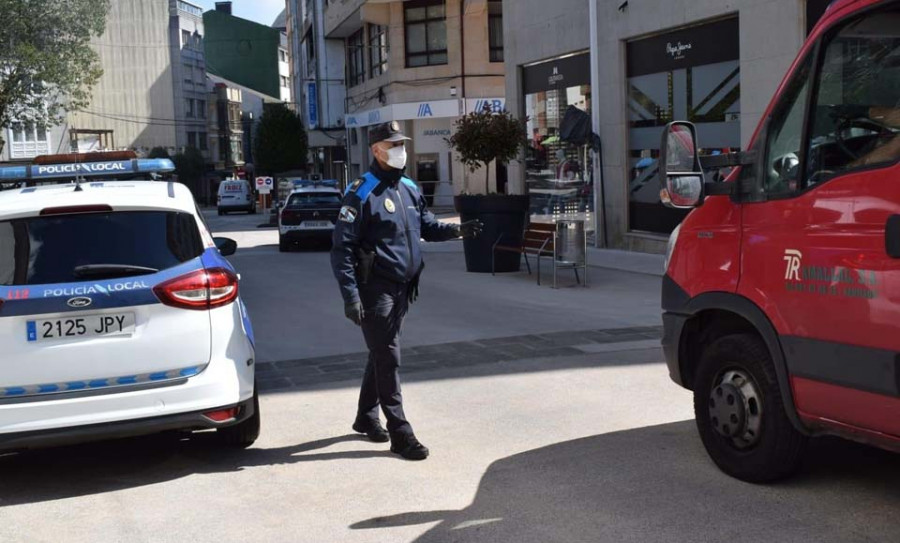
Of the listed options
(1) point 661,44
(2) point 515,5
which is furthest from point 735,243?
(2) point 515,5

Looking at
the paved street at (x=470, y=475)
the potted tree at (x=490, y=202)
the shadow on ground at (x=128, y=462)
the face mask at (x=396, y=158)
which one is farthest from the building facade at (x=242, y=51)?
the face mask at (x=396, y=158)

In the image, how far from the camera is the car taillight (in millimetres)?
5598

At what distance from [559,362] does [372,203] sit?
Result: 3.20 meters

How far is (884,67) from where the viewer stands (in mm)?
4383

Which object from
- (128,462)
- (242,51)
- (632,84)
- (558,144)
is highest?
(242,51)

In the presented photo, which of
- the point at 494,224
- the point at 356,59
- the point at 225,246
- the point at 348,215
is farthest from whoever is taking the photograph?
the point at 356,59

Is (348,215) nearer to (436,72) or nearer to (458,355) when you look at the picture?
(458,355)

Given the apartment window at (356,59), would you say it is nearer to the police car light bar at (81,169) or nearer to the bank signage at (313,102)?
the bank signage at (313,102)

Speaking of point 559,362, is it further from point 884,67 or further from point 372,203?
point 884,67

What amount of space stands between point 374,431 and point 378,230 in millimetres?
1302

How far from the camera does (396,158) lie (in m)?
6.08

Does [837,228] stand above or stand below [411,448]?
above

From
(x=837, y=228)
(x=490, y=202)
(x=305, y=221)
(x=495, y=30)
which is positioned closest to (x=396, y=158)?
(x=837, y=228)

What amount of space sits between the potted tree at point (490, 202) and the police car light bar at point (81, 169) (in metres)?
6.25
